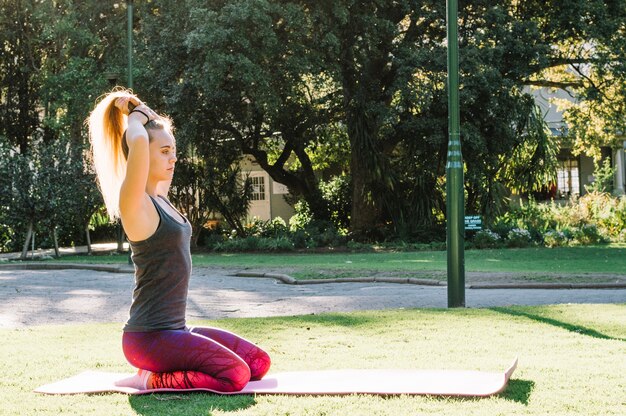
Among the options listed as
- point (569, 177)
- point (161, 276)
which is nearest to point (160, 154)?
point (161, 276)

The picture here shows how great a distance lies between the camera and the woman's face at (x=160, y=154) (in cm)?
550

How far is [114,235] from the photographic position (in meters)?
35.8

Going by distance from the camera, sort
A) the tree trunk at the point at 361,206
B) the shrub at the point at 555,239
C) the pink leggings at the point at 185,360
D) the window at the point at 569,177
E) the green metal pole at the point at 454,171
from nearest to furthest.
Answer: the pink leggings at the point at 185,360 → the green metal pole at the point at 454,171 → the shrub at the point at 555,239 → the tree trunk at the point at 361,206 → the window at the point at 569,177

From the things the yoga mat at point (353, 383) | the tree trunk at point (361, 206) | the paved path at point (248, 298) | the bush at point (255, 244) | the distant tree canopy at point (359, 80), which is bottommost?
the paved path at point (248, 298)

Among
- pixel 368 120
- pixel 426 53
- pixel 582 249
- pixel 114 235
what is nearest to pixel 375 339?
pixel 582 249

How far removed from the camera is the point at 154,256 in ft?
17.6

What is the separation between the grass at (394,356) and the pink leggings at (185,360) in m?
0.14

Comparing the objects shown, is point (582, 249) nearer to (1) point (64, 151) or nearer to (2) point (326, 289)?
(2) point (326, 289)

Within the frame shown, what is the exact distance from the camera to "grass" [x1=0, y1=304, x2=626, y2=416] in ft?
16.4

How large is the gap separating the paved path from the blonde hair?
5.13 m

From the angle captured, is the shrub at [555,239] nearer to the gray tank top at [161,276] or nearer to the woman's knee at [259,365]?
the woman's knee at [259,365]

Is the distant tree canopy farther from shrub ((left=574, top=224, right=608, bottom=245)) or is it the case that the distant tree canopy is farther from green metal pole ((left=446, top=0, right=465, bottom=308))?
green metal pole ((left=446, top=0, right=465, bottom=308))

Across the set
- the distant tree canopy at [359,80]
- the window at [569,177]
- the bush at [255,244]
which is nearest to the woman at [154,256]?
the distant tree canopy at [359,80]

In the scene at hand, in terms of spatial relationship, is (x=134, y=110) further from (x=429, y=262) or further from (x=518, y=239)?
(x=518, y=239)
